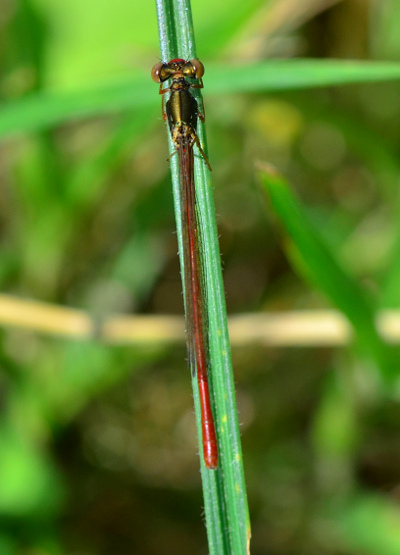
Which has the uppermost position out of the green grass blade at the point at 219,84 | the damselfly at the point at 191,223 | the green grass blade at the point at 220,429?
the green grass blade at the point at 219,84

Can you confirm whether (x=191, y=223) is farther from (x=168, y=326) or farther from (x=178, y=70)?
(x=168, y=326)

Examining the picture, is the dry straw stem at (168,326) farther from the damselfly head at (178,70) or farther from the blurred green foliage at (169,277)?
the damselfly head at (178,70)

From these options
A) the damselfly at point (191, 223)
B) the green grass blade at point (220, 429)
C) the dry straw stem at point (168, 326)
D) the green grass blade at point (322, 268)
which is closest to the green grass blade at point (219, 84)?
the damselfly at point (191, 223)

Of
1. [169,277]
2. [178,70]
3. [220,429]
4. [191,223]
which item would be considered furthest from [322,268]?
[169,277]

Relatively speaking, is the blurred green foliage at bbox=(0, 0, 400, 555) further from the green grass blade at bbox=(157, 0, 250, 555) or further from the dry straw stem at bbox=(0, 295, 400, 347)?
the green grass blade at bbox=(157, 0, 250, 555)

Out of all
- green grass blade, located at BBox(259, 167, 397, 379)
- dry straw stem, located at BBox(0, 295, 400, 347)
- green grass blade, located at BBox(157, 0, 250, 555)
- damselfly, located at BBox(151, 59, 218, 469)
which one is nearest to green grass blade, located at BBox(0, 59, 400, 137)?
damselfly, located at BBox(151, 59, 218, 469)

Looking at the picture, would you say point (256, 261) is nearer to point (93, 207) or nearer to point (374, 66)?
point (93, 207)
